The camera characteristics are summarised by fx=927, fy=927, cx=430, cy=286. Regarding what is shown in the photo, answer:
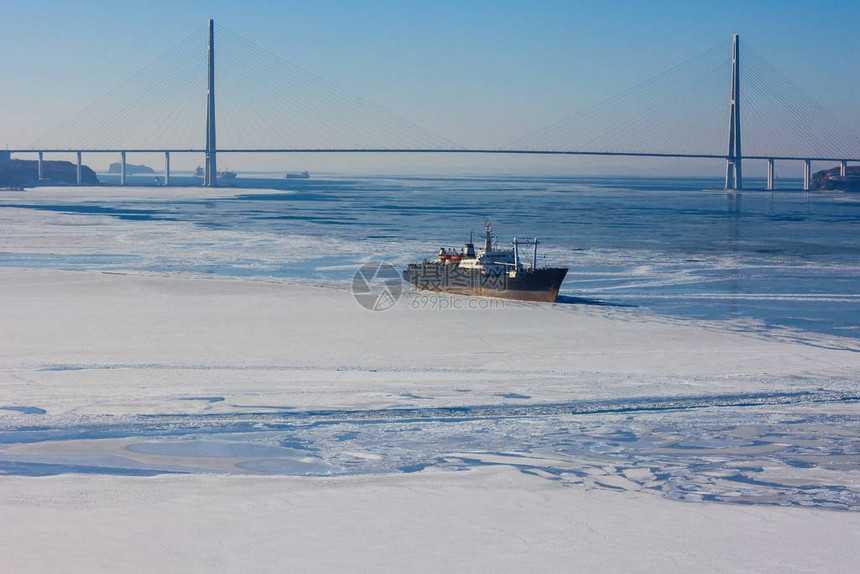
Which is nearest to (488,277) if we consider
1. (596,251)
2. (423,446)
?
(596,251)

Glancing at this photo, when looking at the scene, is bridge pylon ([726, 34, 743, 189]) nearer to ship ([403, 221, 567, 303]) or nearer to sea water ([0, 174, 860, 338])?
sea water ([0, 174, 860, 338])

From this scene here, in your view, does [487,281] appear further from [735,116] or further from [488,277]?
[735,116]

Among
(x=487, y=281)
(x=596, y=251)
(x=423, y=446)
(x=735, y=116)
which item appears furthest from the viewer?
(x=735, y=116)

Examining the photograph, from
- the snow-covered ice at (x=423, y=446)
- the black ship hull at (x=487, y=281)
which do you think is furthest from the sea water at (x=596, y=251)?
the snow-covered ice at (x=423, y=446)

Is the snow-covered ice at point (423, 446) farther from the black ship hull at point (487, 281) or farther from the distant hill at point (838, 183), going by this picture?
the distant hill at point (838, 183)

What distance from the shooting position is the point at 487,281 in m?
21.9

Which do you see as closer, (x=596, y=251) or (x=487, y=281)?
(x=487, y=281)

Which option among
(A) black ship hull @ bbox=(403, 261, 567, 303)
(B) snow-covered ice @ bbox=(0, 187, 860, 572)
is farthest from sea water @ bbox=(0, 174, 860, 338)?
(B) snow-covered ice @ bbox=(0, 187, 860, 572)

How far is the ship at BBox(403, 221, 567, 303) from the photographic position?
20531 millimetres

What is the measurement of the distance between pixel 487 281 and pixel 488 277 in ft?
0.45

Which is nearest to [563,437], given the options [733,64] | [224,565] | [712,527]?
[712,527]

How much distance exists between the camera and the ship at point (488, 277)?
20.5 m

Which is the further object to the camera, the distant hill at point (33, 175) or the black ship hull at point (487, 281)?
the distant hill at point (33, 175)

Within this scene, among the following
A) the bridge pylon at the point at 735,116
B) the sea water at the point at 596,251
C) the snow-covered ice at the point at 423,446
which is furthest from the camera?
the bridge pylon at the point at 735,116
